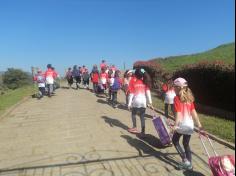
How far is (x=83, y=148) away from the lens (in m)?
8.85

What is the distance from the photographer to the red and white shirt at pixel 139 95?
9734 millimetres

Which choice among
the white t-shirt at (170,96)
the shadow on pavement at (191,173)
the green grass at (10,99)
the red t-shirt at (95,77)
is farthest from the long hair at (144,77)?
the red t-shirt at (95,77)

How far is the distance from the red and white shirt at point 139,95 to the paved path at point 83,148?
0.92m

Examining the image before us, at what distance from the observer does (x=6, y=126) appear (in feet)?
39.4

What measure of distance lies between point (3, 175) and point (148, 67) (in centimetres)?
1657

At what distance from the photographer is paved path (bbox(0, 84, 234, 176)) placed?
731 centimetres

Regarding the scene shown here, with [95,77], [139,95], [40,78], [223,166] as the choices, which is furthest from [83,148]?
[95,77]

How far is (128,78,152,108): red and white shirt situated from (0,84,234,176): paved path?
3.01 ft

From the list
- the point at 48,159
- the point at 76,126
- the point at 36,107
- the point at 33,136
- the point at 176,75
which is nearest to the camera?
the point at 48,159

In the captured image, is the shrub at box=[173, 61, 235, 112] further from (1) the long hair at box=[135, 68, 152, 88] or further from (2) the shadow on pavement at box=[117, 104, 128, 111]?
(1) the long hair at box=[135, 68, 152, 88]

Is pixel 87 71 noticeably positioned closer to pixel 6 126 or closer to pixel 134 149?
pixel 6 126

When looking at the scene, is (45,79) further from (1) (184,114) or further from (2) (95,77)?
(1) (184,114)

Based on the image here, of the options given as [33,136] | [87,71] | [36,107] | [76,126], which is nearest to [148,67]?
[87,71]

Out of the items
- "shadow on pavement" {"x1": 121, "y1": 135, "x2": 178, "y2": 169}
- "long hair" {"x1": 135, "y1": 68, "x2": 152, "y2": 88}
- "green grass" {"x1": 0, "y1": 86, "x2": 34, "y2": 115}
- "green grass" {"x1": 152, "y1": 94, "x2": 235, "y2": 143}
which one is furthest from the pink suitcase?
"green grass" {"x1": 0, "y1": 86, "x2": 34, "y2": 115}
